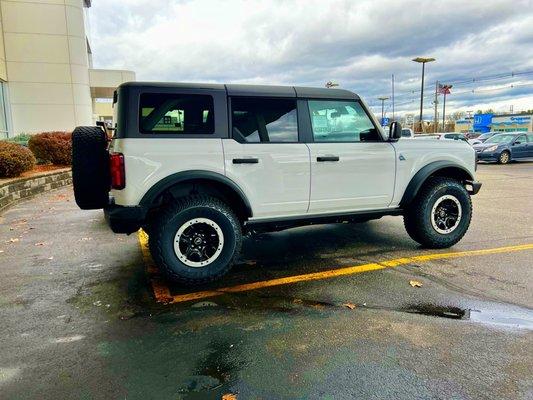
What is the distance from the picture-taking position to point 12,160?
8.92 metres

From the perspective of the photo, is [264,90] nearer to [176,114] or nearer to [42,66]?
[176,114]

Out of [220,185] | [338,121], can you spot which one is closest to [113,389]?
[220,185]

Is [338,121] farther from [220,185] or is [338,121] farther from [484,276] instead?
[484,276]

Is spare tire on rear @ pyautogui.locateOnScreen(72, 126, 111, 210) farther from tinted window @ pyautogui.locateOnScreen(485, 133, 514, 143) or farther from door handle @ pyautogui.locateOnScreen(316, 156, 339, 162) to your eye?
tinted window @ pyautogui.locateOnScreen(485, 133, 514, 143)

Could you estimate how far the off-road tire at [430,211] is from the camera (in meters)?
5.10

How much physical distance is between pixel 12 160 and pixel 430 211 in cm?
855

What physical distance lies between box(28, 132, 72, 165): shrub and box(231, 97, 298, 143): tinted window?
10199 mm

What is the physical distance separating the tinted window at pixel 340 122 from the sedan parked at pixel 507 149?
17.4 metres

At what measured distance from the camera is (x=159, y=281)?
13.9 ft

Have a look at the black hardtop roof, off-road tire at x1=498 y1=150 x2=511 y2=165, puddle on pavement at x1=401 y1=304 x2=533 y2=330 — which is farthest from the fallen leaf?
off-road tire at x1=498 y1=150 x2=511 y2=165

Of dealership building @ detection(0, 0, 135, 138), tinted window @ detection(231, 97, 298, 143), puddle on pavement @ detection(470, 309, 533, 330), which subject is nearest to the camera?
puddle on pavement @ detection(470, 309, 533, 330)

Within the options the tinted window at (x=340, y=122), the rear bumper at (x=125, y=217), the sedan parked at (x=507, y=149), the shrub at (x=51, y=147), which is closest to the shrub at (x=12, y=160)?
the shrub at (x=51, y=147)

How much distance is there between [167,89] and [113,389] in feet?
8.81

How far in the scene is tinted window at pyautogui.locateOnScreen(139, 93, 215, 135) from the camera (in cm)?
388
